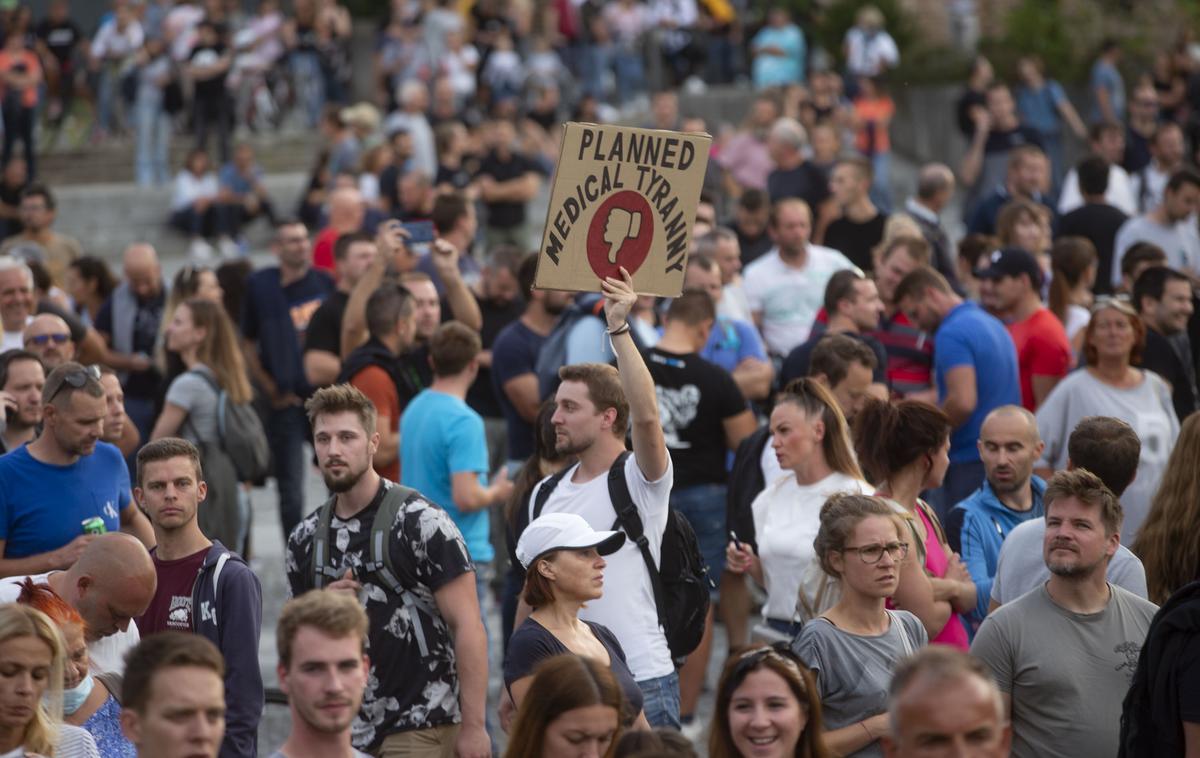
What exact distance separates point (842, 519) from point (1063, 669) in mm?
784

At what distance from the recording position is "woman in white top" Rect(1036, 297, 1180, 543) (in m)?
8.42

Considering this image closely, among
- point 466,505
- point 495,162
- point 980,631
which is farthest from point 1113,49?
point 980,631

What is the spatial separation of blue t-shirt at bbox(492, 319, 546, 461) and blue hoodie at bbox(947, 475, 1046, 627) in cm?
310

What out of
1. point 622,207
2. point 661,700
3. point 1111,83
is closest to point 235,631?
point 661,700

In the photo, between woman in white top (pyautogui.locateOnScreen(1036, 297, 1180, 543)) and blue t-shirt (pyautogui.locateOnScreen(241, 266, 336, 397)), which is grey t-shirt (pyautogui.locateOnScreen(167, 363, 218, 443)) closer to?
blue t-shirt (pyautogui.locateOnScreen(241, 266, 336, 397))

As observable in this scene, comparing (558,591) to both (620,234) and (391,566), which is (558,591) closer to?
(391,566)

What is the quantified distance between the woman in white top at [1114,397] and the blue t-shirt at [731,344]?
166cm

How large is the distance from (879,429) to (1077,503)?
123cm

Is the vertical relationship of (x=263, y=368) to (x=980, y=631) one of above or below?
above

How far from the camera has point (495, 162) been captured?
16.7 meters

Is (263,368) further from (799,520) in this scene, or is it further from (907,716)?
(907,716)

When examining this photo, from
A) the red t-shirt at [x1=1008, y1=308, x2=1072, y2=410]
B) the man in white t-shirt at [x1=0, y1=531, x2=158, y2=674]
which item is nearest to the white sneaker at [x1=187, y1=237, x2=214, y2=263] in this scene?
the red t-shirt at [x1=1008, y1=308, x2=1072, y2=410]

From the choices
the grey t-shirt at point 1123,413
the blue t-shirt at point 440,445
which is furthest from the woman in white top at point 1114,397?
the blue t-shirt at point 440,445

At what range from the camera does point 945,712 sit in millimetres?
3986
